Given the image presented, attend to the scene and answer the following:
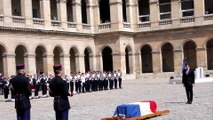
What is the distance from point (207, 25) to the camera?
43969 millimetres

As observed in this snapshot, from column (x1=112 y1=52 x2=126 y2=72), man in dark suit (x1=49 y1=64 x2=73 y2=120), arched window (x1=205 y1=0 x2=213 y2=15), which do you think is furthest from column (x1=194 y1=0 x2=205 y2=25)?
man in dark suit (x1=49 y1=64 x2=73 y2=120)

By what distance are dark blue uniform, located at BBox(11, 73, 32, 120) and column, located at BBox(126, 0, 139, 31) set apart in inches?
1443

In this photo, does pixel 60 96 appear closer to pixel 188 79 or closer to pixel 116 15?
pixel 188 79

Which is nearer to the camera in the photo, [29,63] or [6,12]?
[6,12]

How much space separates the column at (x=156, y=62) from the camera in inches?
1832

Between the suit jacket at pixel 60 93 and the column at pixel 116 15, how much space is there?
34.5 meters

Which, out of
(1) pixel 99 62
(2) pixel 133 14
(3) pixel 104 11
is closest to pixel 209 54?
(2) pixel 133 14

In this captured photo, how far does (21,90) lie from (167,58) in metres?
40.0

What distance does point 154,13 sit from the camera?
4675 cm

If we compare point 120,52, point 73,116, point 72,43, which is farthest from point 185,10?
point 73,116

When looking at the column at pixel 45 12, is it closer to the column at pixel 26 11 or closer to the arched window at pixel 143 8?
the column at pixel 26 11

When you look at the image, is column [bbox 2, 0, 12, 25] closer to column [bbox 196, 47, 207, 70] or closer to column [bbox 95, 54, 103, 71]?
column [bbox 95, 54, 103, 71]

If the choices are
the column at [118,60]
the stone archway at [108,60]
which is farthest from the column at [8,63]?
the stone archway at [108,60]

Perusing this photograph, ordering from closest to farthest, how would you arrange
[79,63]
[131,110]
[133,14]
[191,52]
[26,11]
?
[131,110]
[26,11]
[79,63]
[133,14]
[191,52]
